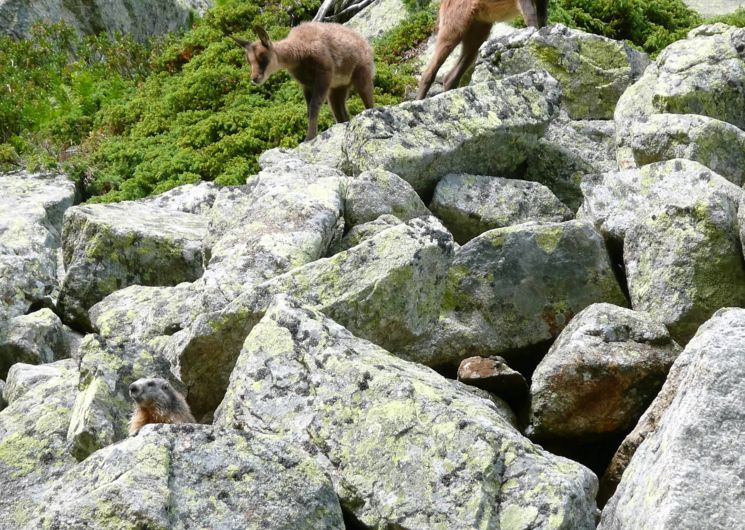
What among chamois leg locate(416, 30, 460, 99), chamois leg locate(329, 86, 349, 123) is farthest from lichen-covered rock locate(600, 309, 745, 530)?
chamois leg locate(329, 86, 349, 123)

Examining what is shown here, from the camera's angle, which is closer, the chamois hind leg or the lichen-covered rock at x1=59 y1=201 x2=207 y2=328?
the lichen-covered rock at x1=59 y1=201 x2=207 y2=328

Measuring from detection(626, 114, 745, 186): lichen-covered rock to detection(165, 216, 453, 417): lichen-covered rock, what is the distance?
3259 mm

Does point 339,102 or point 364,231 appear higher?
point 364,231

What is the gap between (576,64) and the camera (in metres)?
12.9

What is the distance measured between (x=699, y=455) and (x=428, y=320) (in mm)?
3385

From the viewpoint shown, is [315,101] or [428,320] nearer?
[428,320]

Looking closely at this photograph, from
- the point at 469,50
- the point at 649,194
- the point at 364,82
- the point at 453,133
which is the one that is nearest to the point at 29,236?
the point at 453,133

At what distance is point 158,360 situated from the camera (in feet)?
25.3

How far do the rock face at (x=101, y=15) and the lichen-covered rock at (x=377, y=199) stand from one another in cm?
1373

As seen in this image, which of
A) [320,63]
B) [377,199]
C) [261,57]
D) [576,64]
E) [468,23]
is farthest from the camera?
[261,57]

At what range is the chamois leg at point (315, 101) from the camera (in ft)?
45.4

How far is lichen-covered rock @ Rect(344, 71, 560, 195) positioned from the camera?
10.3 metres

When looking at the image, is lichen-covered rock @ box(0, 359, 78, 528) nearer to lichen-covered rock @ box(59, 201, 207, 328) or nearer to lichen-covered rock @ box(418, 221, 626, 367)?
lichen-covered rock @ box(59, 201, 207, 328)

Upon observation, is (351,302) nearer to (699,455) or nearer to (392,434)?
(392,434)
